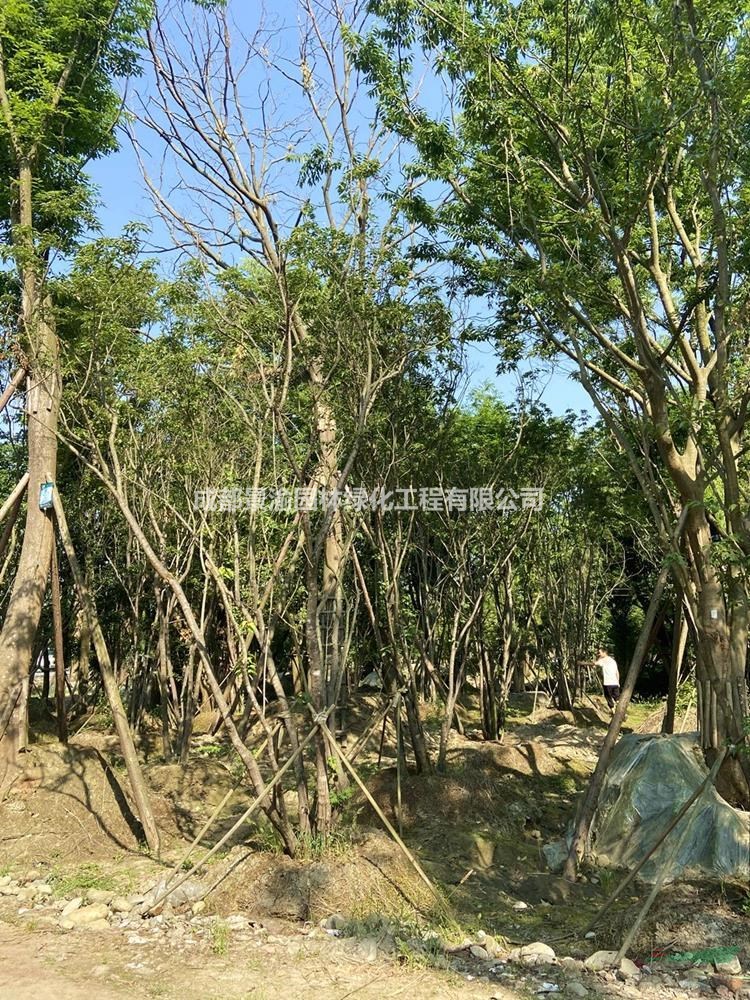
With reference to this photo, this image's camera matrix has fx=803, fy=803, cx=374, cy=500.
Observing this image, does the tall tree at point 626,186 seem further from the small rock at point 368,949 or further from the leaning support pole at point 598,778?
the small rock at point 368,949

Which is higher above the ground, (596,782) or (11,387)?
(11,387)

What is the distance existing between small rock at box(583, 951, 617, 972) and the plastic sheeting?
1587 mm

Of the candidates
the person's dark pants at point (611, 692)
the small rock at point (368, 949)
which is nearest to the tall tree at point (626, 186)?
the small rock at point (368, 949)

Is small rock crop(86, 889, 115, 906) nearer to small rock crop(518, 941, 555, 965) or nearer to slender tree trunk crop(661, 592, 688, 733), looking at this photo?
small rock crop(518, 941, 555, 965)

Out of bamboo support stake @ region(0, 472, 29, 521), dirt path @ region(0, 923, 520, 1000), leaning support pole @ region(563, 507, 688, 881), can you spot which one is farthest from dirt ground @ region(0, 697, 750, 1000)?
bamboo support stake @ region(0, 472, 29, 521)

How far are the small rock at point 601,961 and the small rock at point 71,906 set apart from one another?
3.88m

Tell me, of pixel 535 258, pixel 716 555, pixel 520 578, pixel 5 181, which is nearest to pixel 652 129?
pixel 535 258

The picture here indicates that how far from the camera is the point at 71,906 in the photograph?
6.35 m

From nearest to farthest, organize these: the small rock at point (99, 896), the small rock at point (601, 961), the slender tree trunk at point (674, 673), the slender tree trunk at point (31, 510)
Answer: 1. the small rock at point (601, 961)
2. the small rock at point (99, 896)
3. the slender tree trunk at point (31, 510)
4. the slender tree trunk at point (674, 673)

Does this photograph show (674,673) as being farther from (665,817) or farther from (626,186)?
(626,186)

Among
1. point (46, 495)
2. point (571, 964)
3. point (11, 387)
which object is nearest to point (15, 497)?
point (46, 495)

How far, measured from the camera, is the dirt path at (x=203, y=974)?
4.82 metres

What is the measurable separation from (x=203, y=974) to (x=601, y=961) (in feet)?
8.54

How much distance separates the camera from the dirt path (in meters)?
4.82
